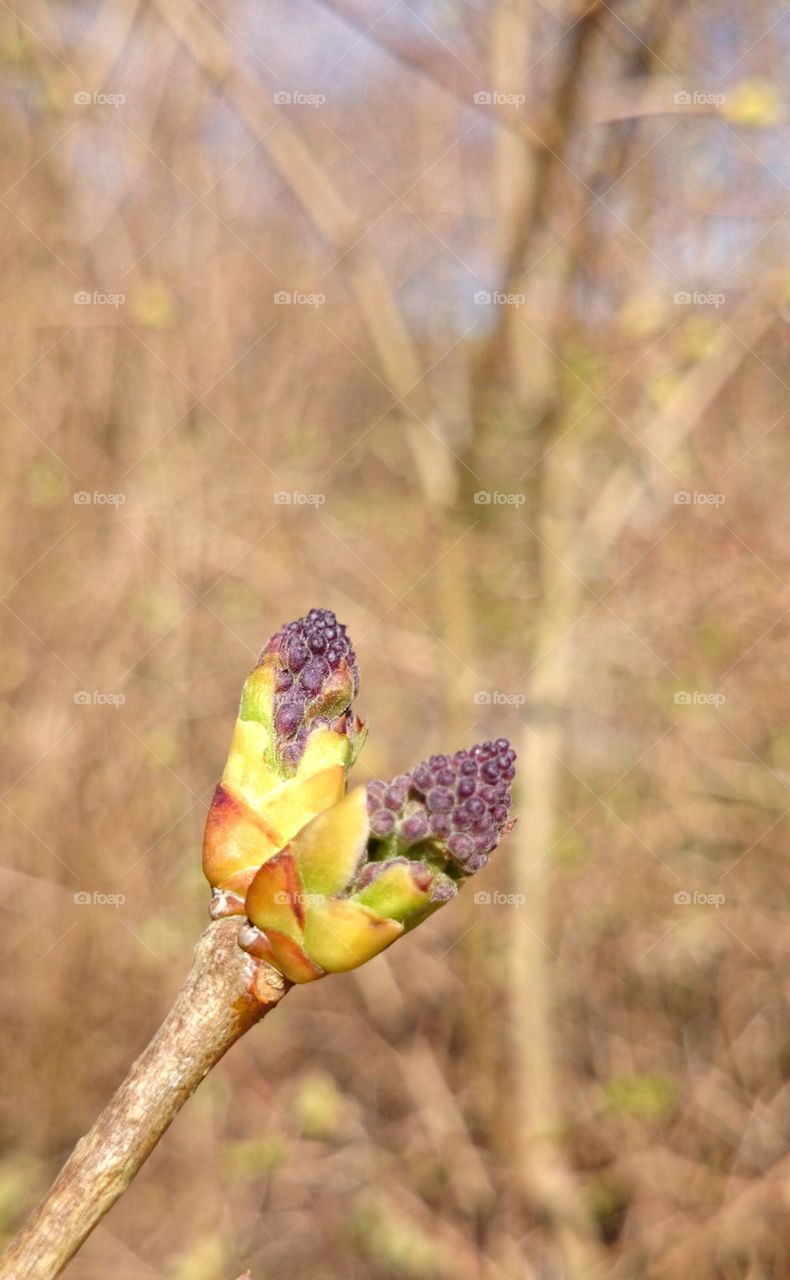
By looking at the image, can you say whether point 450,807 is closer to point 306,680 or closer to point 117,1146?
point 306,680

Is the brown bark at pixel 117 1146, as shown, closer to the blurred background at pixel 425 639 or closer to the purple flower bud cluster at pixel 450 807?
the purple flower bud cluster at pixel 450 807

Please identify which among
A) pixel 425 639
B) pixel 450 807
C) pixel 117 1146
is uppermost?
pixel 450 807

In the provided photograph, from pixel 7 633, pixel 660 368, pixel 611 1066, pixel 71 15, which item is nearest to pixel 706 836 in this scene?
pixel 611 1066

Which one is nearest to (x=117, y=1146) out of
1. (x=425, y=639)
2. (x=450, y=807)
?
(x=450, y=807)

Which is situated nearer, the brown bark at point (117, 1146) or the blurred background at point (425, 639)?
the brown bark at point (117, 1146)

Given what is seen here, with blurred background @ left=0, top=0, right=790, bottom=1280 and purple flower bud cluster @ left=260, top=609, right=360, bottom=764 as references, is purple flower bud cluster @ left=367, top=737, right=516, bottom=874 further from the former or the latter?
blurred background @ left=0, top=0, right=790, bottom=1280

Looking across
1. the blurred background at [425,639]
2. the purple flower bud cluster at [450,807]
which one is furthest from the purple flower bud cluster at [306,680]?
the blurred background at [425,639]

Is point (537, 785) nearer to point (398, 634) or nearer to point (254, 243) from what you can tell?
point (398, 634)
